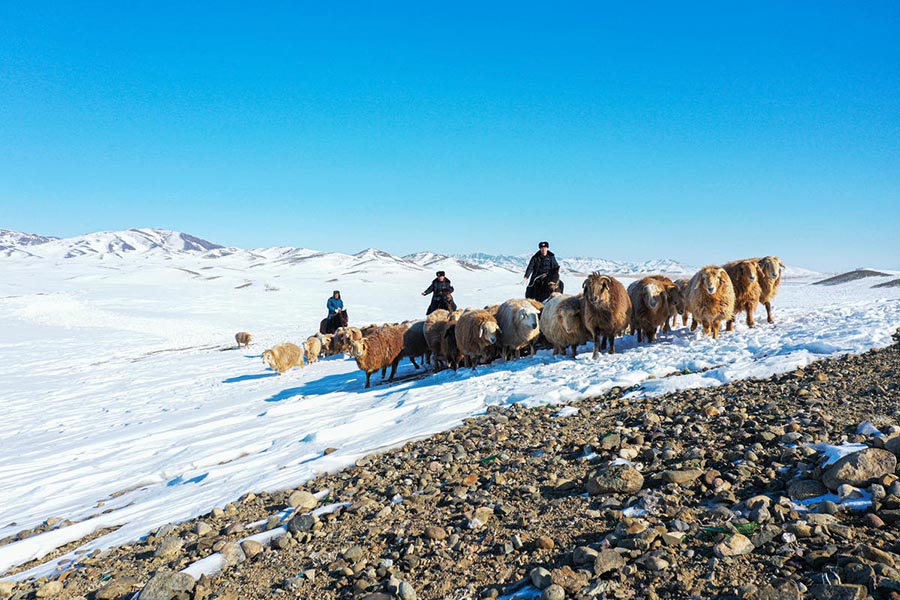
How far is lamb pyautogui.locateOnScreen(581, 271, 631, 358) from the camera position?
31.2 feet

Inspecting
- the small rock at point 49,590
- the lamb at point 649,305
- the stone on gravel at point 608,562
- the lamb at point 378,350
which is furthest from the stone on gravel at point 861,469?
the lamb at point 378,350

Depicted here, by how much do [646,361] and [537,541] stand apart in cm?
602

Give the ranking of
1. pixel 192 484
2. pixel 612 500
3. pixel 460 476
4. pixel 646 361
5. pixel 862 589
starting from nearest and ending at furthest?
pixel 862 589
pixel 612 500
pixel 460 476
pixel 192 484
pixel 646 361

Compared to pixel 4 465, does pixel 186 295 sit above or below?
above

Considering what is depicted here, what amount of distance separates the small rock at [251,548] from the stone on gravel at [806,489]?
3.61 meters

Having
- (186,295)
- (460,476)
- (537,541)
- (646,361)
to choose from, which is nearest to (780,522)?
(537,541)

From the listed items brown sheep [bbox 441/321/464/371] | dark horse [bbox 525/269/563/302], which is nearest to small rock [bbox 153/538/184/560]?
brown sheep [bbox 441/321/464/371]

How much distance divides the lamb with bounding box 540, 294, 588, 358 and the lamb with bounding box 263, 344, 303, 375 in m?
9.37

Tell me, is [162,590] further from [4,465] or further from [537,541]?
[4,465]

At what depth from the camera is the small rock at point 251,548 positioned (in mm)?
3426

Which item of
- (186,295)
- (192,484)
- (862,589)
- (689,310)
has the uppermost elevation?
(186,295)

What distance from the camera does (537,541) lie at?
2.89 m

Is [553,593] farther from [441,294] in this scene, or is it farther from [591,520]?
[441,294]

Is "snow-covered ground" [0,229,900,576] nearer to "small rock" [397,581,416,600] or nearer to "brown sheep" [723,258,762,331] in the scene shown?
"brown sheep" [723,258,762,331]
